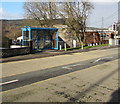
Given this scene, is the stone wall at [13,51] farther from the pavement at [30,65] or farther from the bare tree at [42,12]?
the bare tree at [42,12]

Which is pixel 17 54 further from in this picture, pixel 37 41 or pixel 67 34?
pixel 67 34

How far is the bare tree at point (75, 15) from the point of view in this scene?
2878 cm

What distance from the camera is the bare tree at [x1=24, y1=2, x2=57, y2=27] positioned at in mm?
31203

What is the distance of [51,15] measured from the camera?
102ft

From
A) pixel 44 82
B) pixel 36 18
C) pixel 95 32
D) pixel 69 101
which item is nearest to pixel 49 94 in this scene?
pixel 69 101

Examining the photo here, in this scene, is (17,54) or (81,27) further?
(81,27)

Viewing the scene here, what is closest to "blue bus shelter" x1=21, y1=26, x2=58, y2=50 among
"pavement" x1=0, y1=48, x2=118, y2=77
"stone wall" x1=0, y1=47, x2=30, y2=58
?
"stone wall" x1=0, y1=47, x2=30, y2=58

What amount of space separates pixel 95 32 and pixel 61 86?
113ft

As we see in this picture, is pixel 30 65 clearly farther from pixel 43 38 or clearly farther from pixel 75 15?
pixel 75 15

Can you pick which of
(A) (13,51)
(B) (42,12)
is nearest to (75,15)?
(B) (42,12)

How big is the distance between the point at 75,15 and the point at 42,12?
24.0 feet

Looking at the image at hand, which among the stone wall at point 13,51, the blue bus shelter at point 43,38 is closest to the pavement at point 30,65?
the stone wall at point 13,51

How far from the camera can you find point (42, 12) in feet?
→ 106

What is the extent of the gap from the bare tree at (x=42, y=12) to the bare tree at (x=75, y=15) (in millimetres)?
2887
